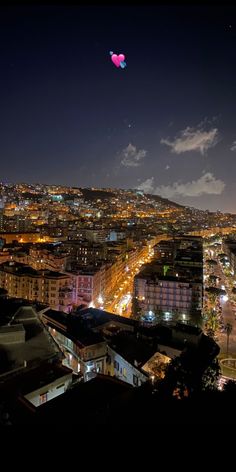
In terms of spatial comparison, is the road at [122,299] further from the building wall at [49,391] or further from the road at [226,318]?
the building wall at [49,391]

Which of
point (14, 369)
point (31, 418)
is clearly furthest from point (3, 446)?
point (14, 369)

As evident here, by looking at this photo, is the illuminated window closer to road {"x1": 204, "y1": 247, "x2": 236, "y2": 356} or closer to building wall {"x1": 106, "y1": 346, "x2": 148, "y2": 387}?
building wall {"x1": 106, "y1": 346, "x2": 148, "y2": 387}

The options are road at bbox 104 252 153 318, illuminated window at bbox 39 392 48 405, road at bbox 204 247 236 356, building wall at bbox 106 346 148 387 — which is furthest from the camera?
road at bbox 104 252 153 318

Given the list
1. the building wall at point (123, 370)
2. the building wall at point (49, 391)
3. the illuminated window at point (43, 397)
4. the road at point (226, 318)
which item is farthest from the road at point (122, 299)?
the illuminated window at point (43, 397)

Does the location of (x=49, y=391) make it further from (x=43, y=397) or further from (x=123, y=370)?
(x=123, y=370)

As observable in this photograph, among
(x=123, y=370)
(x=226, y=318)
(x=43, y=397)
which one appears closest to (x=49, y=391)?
(x=43, y=397)

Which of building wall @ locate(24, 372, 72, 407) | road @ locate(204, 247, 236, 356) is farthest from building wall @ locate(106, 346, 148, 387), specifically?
road @ locate(204, 247, 236, 356)

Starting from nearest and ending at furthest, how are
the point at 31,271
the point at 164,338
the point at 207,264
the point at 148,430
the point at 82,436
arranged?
1. the point at 82,436
2. the point at 148,430
3. the point at 164,338
4. the point at 31,271
5. the point at 207,264

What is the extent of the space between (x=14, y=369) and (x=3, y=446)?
3.32 metres

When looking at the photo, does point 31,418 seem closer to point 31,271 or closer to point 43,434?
point 43,434

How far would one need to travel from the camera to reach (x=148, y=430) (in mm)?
2561

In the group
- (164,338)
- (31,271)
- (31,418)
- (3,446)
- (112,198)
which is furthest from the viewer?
(112,198)

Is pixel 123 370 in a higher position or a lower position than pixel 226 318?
higher

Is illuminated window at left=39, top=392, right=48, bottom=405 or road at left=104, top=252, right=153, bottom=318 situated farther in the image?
road at left=104, top=252, right=153, bottom=318
